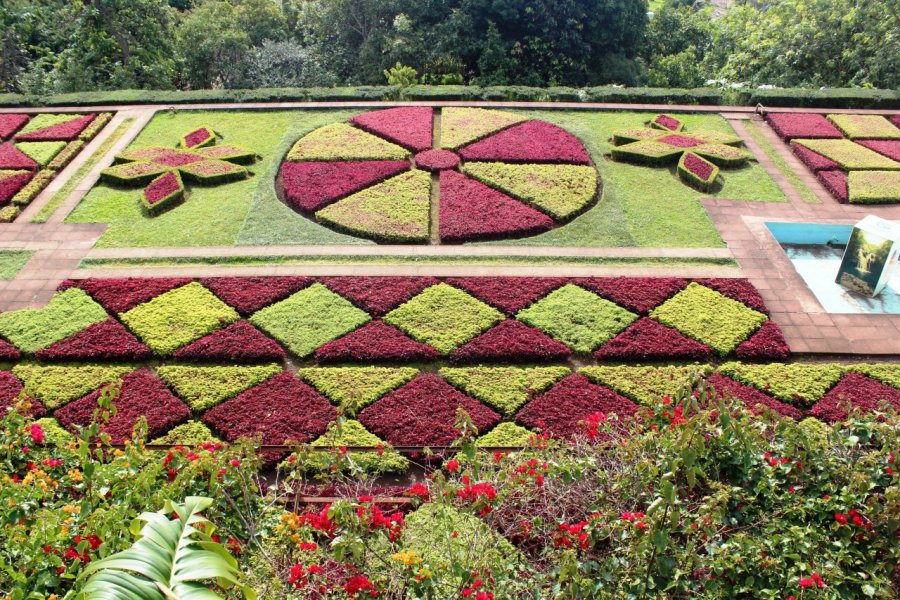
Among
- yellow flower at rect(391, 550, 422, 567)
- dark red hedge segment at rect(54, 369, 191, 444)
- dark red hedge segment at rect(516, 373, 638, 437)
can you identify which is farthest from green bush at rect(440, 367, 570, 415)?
yellow flower at rect(391, 550, 422, 567)

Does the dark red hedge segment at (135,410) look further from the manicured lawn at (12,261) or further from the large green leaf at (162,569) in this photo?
the large green leaf at (162,569)

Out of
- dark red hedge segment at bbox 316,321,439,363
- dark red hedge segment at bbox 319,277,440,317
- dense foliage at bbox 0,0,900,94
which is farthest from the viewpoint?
dense foliage at bbox 0,0,900,94

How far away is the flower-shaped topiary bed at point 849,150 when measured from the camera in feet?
56.1

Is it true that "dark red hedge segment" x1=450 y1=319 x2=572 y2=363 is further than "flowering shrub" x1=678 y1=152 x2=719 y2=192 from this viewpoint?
No

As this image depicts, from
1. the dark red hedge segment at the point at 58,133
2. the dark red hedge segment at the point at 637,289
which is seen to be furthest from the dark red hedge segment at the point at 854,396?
the dark red hedge segment at the point at 58,133

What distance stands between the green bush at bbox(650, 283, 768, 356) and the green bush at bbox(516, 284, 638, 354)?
77 cm

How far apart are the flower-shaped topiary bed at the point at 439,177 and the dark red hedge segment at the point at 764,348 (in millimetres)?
5134

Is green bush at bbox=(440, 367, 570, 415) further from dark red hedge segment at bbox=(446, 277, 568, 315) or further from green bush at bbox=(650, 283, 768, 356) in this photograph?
green bush at bbox=(650, 283, 768, 356)

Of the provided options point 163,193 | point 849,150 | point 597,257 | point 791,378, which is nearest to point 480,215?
point 597,257

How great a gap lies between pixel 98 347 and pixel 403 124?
1089 centimetres

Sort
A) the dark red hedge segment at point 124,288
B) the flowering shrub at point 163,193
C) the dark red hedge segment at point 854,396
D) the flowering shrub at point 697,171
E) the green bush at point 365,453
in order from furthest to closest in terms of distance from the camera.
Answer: the flowering shrub at point 697,171
the flowering shrub at point 163,193
the dark red hedge segment at point 124,288
the dark red hedge segment at point 854,396
the green bush at point 365,453

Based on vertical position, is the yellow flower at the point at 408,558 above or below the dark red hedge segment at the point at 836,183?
above

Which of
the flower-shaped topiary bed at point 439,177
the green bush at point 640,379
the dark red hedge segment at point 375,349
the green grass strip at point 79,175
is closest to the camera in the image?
the green bush at point 640,379

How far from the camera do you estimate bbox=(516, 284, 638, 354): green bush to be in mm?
12333
